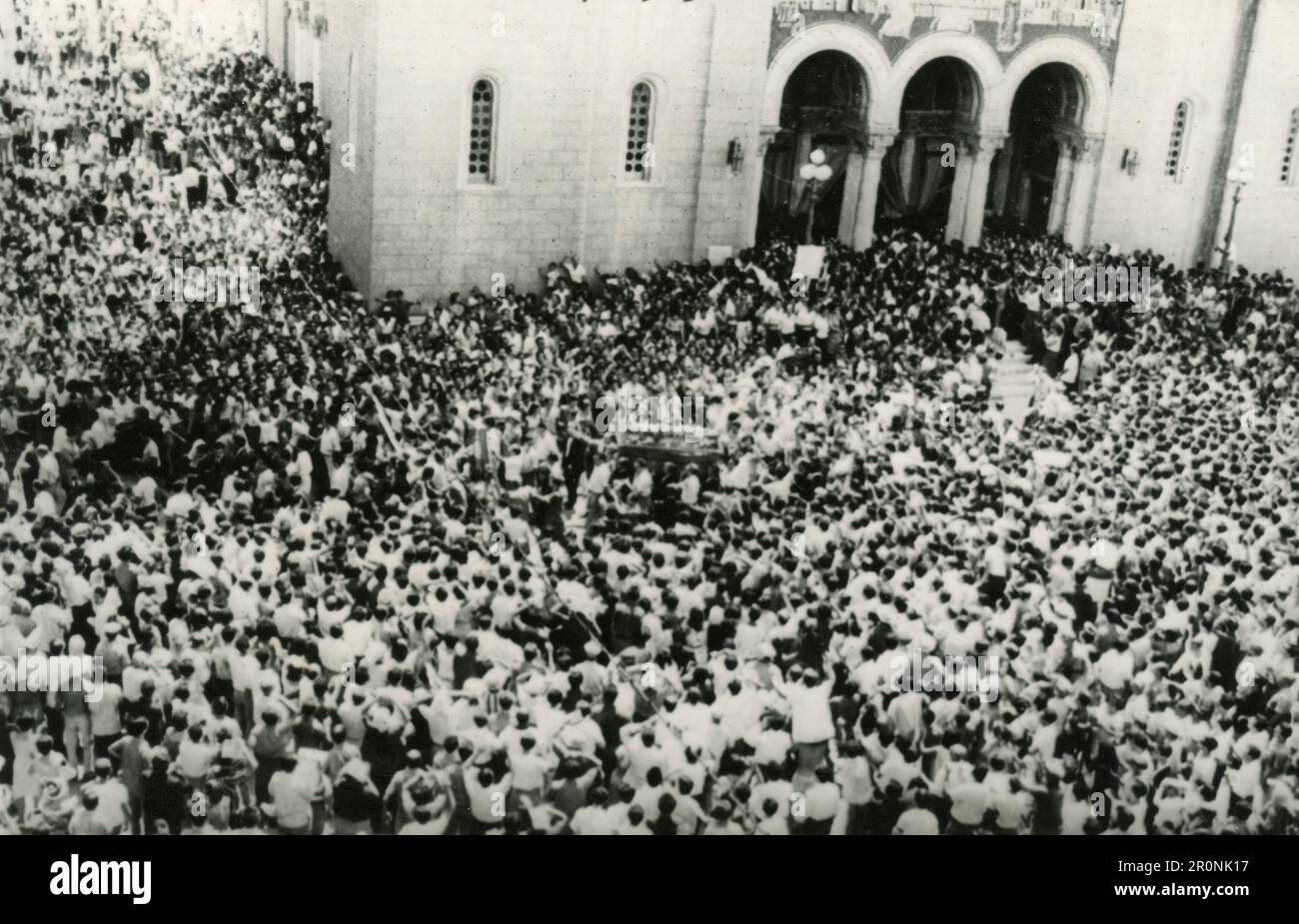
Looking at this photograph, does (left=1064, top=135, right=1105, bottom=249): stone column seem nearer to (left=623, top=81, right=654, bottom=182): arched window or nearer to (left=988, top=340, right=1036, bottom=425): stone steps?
(left=988, top=340, right=1036, bottom=425): stone steps

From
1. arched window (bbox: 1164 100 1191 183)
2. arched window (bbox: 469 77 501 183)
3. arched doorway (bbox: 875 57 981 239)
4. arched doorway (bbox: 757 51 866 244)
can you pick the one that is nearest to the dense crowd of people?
arched window (bbox: 469 77 501 183)

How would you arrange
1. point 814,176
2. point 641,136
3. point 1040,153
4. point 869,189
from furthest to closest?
point 1040,153, point 869,189, point 814,176, point 641,136

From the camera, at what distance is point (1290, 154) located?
29.3 meters

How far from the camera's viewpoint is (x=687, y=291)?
24.8 meters

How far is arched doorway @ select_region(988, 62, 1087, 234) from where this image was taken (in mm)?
28641

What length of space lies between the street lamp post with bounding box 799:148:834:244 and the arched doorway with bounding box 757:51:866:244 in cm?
4

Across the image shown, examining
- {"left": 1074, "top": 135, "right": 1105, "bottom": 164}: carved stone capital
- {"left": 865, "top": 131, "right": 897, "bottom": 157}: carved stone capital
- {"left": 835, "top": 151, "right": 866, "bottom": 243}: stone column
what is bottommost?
{"left": 835, "top": 151, "right": 866, "bottom": 243}: stone column

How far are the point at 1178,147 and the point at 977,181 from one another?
15.6 feet

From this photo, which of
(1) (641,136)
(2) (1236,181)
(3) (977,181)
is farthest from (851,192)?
(2) (1236,181)

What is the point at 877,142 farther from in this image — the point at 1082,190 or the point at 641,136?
the point at 641,136

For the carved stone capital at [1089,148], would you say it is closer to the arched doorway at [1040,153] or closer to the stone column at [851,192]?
the arched doorway at [1040,153]

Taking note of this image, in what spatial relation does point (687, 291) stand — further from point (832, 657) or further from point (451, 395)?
point (832, 657)

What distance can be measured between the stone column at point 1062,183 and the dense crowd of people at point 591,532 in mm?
3053

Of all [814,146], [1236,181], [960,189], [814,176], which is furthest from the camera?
[814,146]
